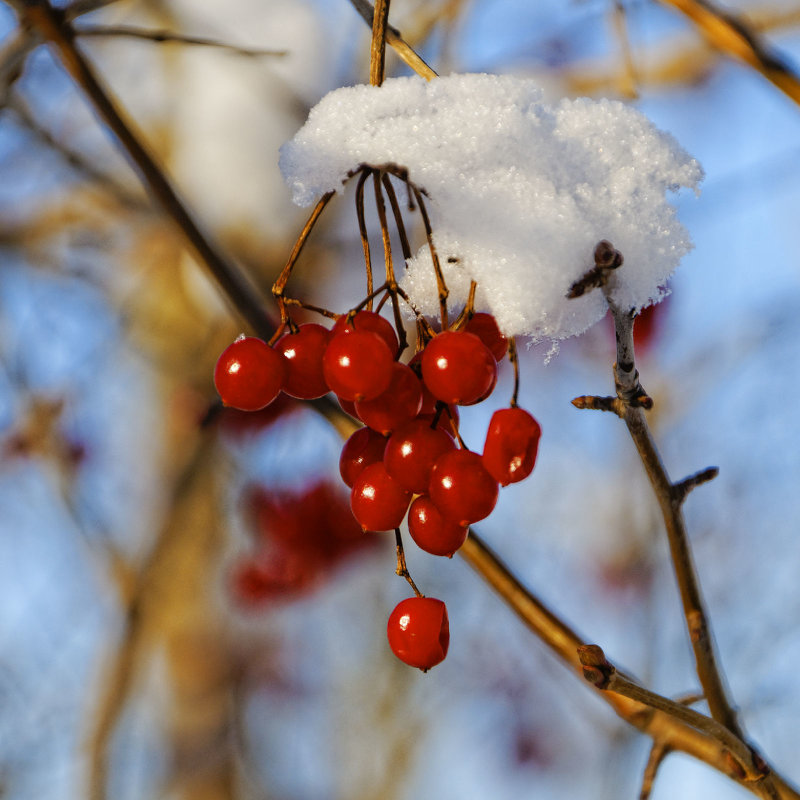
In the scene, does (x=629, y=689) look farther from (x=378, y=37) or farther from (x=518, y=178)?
(x=378, y=37)

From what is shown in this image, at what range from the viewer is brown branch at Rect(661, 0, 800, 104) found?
2.08 ft

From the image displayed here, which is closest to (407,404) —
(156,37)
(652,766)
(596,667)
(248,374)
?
(248,374)

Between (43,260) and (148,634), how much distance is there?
4.31 feet

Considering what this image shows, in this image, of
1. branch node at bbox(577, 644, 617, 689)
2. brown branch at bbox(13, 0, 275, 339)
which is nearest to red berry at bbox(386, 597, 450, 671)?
branch node at bbox(577, 644, 617, 689)

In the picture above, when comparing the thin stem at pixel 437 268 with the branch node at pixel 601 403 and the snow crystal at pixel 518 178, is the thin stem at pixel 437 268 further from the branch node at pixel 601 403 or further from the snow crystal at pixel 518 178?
the branch node at pixel 601 403

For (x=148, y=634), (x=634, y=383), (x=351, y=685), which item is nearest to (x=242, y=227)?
(x=148, y=634)

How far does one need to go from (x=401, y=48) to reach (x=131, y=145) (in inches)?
12.2

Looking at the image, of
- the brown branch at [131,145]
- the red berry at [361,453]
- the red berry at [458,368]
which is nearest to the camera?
the red berry at [458,368]

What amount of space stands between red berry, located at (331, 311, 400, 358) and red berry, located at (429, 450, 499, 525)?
9 centimetres

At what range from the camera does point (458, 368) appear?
448mm

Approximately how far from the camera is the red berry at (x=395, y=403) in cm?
49

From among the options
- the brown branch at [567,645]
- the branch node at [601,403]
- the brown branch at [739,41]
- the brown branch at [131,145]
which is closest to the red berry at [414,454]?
the branch node at [601,403]

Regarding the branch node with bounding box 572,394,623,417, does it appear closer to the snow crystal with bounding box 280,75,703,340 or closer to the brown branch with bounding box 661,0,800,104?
the snow crystal with bounding box 280,75,703,340

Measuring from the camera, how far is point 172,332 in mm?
2322
